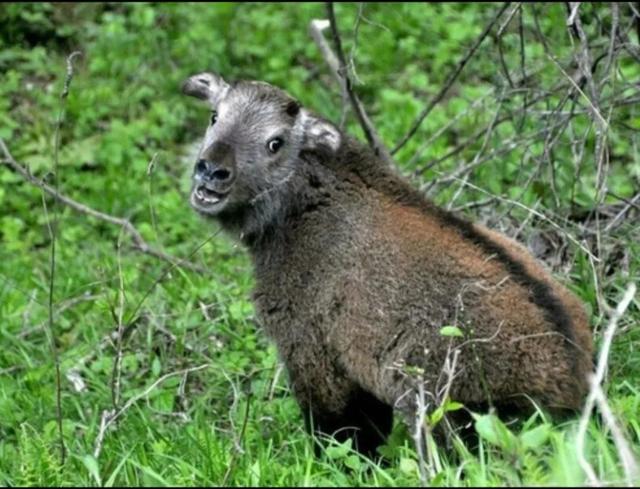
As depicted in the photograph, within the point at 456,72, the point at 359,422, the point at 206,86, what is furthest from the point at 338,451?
the point at 456,72

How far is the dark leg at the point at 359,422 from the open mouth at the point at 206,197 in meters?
1.05

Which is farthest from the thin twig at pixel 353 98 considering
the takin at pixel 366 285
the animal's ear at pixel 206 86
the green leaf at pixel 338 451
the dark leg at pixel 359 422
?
the green leaf at pixel 338 451

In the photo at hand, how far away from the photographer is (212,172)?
644 cm

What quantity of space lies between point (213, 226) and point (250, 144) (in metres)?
0.56

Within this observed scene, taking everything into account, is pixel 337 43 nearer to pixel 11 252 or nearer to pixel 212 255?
pixel 212 255

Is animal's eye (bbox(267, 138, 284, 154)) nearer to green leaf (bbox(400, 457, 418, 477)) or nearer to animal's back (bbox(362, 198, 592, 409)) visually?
animal's back (bbox(362, 198, 592, 409))

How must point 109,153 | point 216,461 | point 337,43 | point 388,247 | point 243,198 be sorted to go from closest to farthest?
point 216,461
point 388,247
point 243,198
point 337,43
point 109,153

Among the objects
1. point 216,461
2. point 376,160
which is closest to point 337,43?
point 376,160

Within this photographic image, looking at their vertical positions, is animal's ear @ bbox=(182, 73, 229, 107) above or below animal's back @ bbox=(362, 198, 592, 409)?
above

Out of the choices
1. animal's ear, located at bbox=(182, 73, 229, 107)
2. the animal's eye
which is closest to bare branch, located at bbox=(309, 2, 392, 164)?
animal's ear, located at bbox=(182, 73, 229, 107)

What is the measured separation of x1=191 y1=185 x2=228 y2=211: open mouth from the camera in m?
6.50

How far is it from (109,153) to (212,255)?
228 centimetres

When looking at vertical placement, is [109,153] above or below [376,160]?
below

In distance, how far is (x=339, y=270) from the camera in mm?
6332
